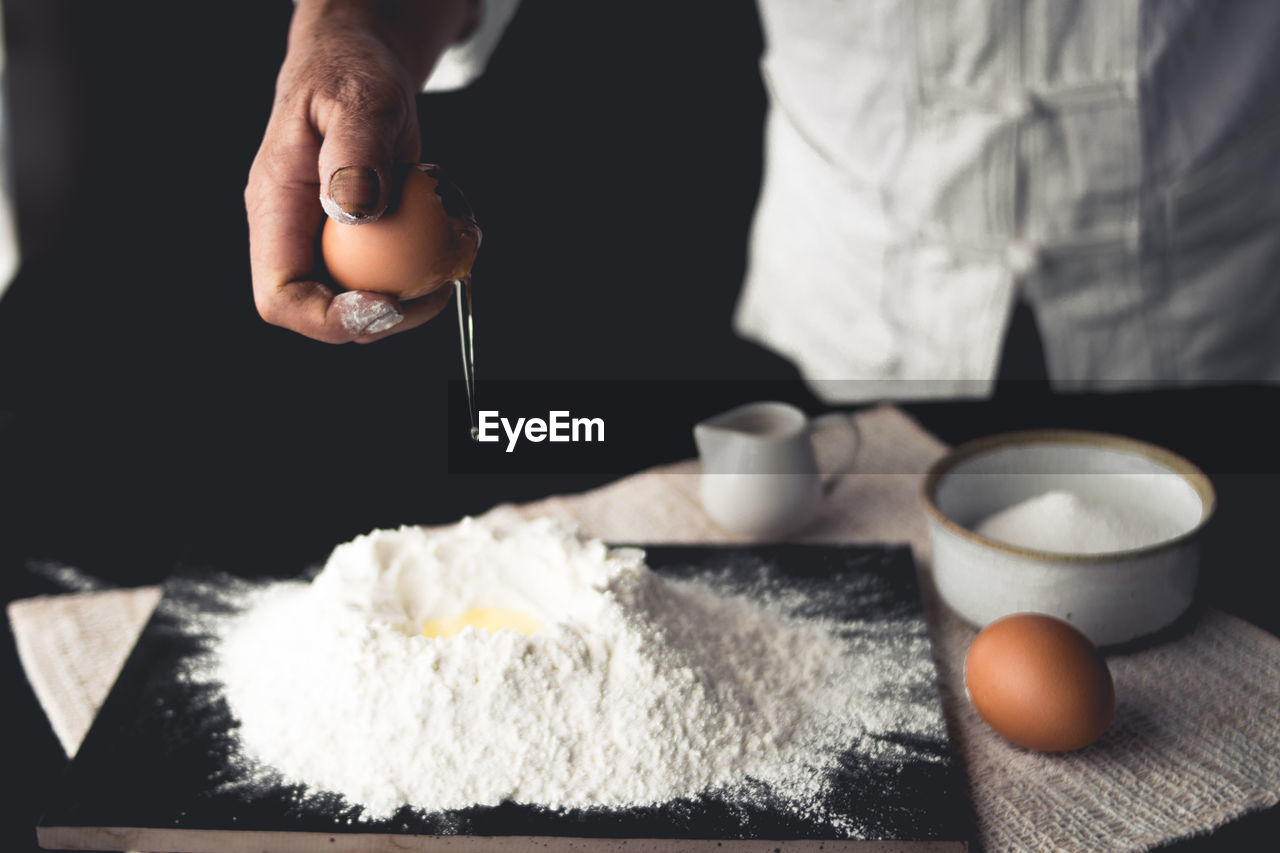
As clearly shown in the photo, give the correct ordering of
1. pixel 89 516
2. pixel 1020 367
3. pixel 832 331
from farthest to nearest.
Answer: pixel 832 331 < pixel 1020 367 < pixel 89 516

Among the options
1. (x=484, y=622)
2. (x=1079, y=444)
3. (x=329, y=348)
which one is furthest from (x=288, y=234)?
(x=1079, y=444)

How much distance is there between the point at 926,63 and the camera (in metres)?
1.19

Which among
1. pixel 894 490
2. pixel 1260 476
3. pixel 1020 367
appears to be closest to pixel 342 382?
pixel 894 490

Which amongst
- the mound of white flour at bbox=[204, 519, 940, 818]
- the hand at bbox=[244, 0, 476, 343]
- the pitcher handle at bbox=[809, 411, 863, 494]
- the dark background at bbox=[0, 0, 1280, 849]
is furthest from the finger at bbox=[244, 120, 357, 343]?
the pitcher handle at bbox=[809, 411, 863, 494]

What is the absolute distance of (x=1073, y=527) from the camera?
0.96 metres

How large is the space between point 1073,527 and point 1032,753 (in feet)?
0.69

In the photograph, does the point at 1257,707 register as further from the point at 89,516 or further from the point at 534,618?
the point at 89,516

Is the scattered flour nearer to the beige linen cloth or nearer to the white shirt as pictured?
the beige linen cloth

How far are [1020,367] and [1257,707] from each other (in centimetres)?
54

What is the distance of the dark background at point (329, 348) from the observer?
39.8 inches

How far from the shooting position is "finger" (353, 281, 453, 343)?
639 mm

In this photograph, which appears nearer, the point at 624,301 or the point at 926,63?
the point at 926,63

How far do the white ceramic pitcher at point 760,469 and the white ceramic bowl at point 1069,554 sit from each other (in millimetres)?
140

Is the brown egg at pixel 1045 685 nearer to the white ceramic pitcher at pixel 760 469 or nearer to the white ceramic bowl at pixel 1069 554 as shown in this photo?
the white ceramic bowl at pixel 1069 554
